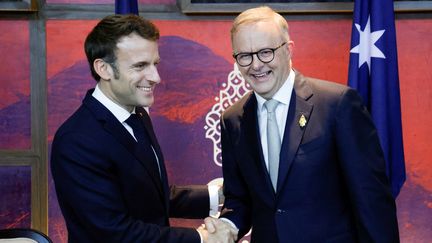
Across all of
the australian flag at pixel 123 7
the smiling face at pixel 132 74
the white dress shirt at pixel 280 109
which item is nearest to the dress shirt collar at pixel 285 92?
the white dress shirt at pixel 280 109

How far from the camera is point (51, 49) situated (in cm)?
376

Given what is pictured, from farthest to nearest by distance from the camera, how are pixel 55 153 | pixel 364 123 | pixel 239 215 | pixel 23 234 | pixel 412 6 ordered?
pixel 412 6, pixel 23 234, pixel 239 215, pixel 55 153, pixel 364 123

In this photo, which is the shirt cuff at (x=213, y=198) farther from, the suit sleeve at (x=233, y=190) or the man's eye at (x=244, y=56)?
the man's eye at (x=244, y=56)

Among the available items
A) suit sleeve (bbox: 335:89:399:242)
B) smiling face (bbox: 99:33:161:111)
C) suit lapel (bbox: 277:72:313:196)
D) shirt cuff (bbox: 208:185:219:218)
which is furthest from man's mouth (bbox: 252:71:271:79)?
shirt cuff (bbox: 208:185:219:218)

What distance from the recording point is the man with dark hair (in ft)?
7.18

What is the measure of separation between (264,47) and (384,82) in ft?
4.25

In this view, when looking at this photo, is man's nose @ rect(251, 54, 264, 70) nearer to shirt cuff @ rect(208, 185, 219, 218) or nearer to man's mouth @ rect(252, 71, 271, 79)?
man's mouth @ rect(252, 71, 271, 79)

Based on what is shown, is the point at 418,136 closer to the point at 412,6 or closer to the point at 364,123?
the point at 412,6

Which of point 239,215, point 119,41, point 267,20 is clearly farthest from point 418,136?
point 119,41

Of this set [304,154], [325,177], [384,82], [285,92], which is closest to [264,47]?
[285,92]

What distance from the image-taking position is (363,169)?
6.75 ft

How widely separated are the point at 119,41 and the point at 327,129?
83cm

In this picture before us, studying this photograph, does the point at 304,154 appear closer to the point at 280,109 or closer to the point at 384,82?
the point at 280,109

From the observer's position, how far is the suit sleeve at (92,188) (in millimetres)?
2180
